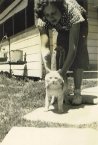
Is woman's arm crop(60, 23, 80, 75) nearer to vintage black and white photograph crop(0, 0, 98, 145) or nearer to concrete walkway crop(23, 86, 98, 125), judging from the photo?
vintage black and white photograph crop(0, 0, 98, 145)

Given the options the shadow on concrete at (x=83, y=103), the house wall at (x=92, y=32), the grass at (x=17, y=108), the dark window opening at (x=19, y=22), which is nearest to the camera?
the grass at (x=17, y=108)

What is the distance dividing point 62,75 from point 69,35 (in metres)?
0.56

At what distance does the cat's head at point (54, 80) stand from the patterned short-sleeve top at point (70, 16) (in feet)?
2.26

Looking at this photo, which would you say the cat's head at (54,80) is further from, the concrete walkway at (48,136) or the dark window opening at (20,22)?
the dark window opening at (20,22)

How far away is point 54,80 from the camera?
178 inches

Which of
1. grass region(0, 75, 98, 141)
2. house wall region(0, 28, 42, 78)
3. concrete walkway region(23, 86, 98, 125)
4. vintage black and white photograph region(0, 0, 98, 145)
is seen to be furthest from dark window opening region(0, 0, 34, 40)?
concrete walkway region(23, 86, 98, 125)

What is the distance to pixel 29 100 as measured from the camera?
604 centimetres

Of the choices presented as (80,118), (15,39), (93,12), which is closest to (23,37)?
(15,39)

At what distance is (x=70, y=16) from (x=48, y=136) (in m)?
1.77

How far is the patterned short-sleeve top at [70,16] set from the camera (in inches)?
186

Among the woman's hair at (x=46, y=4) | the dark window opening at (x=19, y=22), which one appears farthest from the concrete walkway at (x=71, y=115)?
the dark window opening at (x=19, y=22)

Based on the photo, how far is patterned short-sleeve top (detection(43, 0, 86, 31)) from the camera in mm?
4730

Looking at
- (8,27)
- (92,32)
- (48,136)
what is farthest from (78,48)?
(8,27)

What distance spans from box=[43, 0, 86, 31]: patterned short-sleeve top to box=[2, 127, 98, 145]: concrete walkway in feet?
4.96
